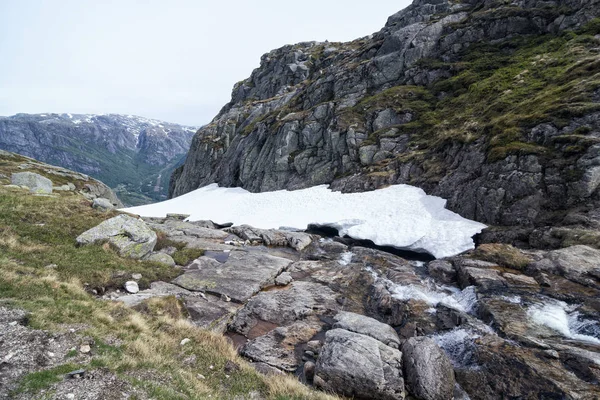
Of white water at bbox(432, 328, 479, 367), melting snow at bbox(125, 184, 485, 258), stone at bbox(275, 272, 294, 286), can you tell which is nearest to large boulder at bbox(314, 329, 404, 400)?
white water at bbox(432, 328, 479, 367)

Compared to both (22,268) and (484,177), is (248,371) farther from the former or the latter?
(484,177)

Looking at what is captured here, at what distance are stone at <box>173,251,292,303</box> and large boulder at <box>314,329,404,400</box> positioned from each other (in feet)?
26.6

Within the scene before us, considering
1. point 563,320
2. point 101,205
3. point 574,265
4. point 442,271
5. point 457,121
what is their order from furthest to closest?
point 457,121 < point 101,205 < point 442,271 < point 574,265 < point 563,320

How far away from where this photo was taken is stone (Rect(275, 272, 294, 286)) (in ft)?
67.4

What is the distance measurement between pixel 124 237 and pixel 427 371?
22.3m

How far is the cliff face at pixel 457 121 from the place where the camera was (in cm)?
2462

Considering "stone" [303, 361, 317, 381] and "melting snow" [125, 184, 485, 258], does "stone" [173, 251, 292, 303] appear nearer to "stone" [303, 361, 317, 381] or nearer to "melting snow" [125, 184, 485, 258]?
"stone" [303, 361, 317, 381]

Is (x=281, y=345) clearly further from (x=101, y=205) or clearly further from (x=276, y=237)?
(x=101, y=205)

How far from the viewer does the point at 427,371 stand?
438 inches

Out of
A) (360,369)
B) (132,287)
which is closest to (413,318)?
(360,369)

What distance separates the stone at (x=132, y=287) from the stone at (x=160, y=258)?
415 centimetres

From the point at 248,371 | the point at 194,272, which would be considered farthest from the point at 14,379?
the point at 194,272

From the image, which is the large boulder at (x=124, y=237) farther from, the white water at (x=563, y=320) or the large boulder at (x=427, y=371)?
the white water at (x=563, y=320)

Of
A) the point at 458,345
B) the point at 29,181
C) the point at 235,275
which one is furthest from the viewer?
the point at 29,181
